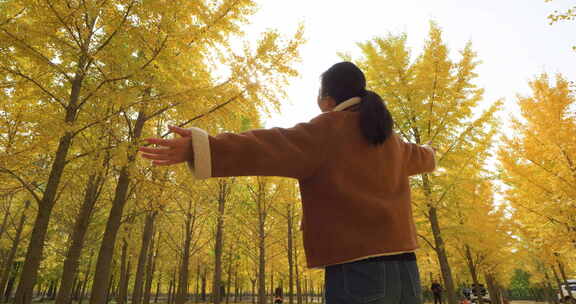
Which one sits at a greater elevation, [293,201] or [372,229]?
[293,201]

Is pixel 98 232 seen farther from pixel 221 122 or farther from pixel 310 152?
pixel 310 152

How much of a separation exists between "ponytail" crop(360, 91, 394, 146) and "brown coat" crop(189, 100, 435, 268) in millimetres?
33

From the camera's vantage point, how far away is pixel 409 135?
6973 mm

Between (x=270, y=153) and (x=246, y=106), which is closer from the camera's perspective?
(x=270, y=153)

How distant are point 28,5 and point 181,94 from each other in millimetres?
2146

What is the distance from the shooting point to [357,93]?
5.23 feet

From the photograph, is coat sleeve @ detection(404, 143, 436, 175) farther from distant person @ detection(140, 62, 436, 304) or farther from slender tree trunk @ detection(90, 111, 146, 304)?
slender tree trunk @ detection(90, 111, 146, 304)

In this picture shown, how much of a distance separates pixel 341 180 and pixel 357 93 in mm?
558

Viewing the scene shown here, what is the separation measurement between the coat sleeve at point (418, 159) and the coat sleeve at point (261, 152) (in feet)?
2.55

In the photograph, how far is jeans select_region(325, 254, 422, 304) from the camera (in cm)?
113

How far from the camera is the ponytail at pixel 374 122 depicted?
4.45ft

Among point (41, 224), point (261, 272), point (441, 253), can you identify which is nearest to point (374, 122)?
point (41, 224)

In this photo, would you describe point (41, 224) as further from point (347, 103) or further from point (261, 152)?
point (347, 103)

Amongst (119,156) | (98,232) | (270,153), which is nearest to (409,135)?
(119,156)
